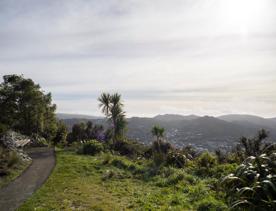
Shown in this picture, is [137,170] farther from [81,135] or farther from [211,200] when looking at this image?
[81,135]

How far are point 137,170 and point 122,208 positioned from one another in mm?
8604

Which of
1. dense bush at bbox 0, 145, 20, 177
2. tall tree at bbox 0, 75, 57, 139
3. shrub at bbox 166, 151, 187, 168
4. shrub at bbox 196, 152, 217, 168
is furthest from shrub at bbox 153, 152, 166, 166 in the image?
tall tree at bbox 0, 75, 57, 139

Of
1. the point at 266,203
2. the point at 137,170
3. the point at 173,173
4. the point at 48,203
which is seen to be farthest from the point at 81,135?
the point at 266,203

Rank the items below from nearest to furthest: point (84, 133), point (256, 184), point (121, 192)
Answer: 1. point (256, 184)
2. point (121, 192)
3. point (84, 133)

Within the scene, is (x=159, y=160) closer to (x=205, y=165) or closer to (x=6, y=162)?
(x=205, y=165)

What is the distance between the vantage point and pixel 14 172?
51.9 feet

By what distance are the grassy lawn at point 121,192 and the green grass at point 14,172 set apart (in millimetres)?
1833

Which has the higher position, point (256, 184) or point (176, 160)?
point (256, 184)

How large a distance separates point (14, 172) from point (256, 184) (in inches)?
522

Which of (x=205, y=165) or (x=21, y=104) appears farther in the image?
(x=21, y=104)

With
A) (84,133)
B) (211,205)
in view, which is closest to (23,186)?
(211,205)

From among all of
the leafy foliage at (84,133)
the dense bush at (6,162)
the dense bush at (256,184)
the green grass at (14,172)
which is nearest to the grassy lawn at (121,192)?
the green grass at (14,172)

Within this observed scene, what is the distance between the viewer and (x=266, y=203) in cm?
595

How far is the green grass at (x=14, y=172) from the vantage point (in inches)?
545
